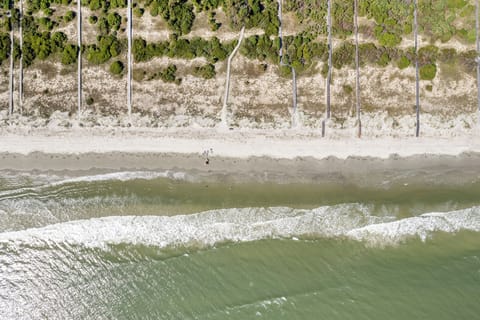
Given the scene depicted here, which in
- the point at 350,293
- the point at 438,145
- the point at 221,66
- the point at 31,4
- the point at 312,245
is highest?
the point at 31,4

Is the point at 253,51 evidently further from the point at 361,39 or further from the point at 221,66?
the point at 361,39

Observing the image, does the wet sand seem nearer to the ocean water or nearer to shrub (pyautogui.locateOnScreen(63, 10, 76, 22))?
the ocean water

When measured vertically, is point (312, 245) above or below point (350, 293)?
above

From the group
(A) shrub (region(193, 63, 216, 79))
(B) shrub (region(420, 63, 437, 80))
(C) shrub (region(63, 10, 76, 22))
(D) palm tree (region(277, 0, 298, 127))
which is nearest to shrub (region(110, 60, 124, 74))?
(C) shrub (region(63, 10, 76, 22))

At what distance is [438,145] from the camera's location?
22172 millimetres

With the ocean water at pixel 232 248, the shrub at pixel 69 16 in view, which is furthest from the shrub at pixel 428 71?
the shrub at pixel 69 16

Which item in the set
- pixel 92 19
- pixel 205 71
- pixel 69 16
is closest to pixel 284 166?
pixel 205 71

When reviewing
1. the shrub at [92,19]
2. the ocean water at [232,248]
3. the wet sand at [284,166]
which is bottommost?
the ocean water at [232,248]

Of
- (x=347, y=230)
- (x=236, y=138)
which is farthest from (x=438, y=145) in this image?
(x=236, y=138)

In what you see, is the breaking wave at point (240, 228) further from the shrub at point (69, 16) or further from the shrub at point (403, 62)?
the shrub at point (69, 16)

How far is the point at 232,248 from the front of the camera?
21656 mm

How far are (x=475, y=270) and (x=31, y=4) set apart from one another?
22294 mm

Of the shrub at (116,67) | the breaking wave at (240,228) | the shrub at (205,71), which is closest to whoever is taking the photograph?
the breaking wave at (240,228)

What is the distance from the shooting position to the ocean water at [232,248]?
69.3ft
